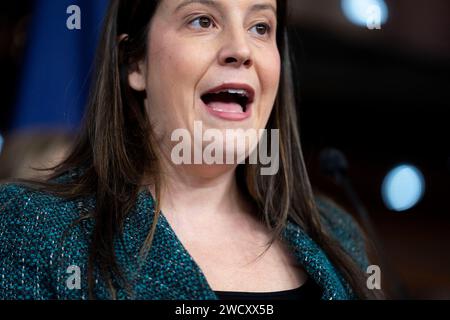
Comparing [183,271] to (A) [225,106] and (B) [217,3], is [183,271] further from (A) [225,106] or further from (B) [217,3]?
(B) [217,3]

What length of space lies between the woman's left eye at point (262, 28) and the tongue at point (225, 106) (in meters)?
0.15

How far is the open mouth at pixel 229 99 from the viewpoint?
4.27ft

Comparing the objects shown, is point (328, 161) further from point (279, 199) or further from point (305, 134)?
point (305, 134)

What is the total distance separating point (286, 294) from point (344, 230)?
383 mm

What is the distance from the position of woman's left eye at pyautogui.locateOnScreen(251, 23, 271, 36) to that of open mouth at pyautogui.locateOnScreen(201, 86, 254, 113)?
0.40 ft

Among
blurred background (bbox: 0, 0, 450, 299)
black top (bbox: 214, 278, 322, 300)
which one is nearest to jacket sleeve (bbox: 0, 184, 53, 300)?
black top (bbox: 214, 278, 322, 300)

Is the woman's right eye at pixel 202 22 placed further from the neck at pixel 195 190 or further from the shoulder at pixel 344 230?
the shoulder at pixel 344 230

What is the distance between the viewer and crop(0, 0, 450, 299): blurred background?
2771 mm

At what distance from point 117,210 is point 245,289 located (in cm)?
25

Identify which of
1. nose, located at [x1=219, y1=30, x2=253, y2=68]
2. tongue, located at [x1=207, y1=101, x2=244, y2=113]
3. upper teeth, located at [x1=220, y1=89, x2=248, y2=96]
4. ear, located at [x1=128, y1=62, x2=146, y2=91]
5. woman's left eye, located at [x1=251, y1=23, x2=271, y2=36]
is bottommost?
tongue, located at [x1=207, y1=101, x2=244, y2=113]

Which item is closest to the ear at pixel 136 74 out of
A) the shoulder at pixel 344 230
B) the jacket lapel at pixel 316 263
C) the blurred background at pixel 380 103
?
the jacket lapel at pixel 316 263

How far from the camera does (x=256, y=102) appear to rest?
134 centimetres

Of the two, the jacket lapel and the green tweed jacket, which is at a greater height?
the green tweed jacket

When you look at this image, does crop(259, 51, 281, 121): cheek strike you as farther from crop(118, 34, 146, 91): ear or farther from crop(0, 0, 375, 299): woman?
crop(118, 34, 146, 91): ear
